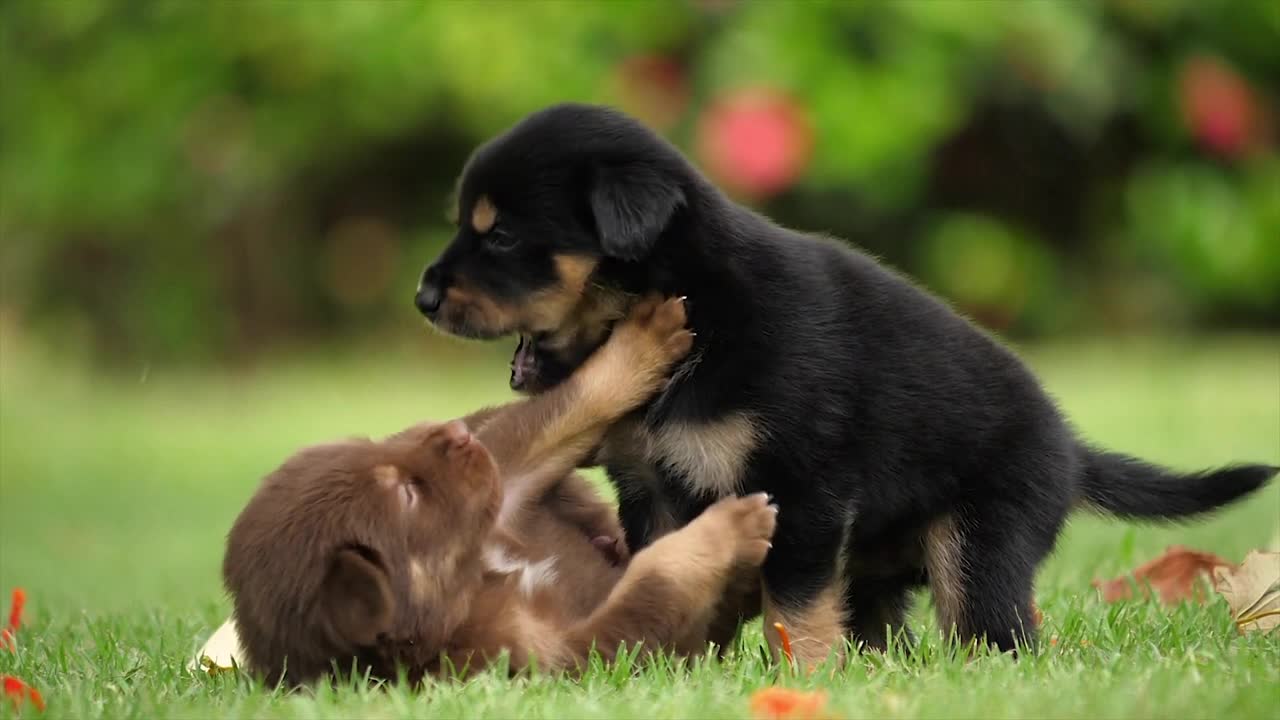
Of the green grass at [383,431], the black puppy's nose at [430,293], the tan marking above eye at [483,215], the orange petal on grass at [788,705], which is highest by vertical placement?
the tan marking above eye at [483,215]

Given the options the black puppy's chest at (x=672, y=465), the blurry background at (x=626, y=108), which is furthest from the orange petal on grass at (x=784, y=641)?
the blurry background at (x=626, y=108)

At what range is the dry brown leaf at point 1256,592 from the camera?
357cm

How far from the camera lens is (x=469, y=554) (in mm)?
3223

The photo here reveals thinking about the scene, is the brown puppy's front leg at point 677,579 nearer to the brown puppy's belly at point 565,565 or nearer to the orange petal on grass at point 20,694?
the brown puppy's belly at point 565,565

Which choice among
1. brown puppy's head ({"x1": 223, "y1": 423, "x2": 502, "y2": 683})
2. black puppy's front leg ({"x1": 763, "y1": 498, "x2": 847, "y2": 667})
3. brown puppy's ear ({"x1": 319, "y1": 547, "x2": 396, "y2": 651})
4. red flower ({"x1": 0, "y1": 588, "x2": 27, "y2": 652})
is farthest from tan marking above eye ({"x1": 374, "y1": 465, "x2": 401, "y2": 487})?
red flower ({"x1": 0, "y1": 588, "x2": 27, "y2": 652})

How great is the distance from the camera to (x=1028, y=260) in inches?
538

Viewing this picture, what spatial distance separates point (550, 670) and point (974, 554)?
98 cm

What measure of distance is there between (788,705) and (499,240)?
53.5 inches

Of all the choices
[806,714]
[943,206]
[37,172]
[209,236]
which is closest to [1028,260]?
[943,206]

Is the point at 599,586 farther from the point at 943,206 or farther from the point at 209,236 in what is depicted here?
the point at 209,236

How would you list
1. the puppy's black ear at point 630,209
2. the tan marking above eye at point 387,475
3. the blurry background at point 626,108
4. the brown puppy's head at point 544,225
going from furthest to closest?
the blurry background at point 626,108 < the brown puppy's head at point 544,225 < the puppy's black ear at point 630,209 < the tan marking above eye at point 387,475

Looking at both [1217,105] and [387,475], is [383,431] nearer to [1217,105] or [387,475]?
→ [387,475]

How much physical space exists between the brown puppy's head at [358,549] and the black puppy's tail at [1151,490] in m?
1.46

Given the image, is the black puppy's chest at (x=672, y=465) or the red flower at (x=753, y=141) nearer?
the black puppy's chest at (x=672, y=465)
